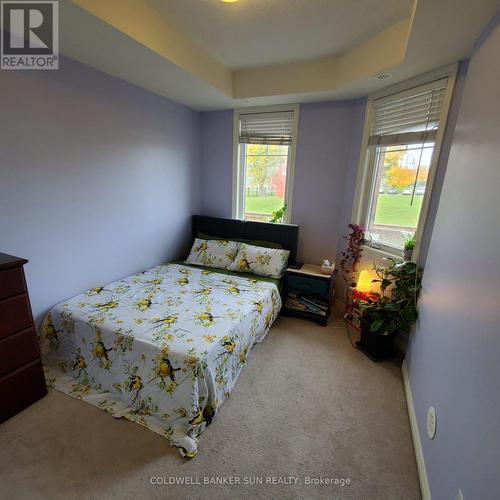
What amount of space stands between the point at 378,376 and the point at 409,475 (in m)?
0.76

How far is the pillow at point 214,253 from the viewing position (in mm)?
3102

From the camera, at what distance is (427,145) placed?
213 cm

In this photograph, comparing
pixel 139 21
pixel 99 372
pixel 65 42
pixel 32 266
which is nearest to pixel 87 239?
pixel 32 266

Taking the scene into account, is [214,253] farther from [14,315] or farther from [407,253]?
[407,253]

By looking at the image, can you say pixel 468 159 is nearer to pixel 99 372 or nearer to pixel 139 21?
pixel 139 21

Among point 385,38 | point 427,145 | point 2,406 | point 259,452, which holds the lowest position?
point 259,452

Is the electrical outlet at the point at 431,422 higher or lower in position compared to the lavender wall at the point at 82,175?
lower

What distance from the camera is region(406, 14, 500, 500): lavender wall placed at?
35.5 inches

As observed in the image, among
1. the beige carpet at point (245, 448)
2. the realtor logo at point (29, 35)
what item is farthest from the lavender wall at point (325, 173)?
the realtor logo at point (29, 35)

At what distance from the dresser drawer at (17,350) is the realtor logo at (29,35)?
1.69m

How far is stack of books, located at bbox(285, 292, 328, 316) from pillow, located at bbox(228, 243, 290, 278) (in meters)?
0.32

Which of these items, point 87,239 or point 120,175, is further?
point 120,175

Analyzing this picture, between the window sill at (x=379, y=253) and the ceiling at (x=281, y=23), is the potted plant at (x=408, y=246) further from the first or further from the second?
the ceiling at (x=281, y=23)

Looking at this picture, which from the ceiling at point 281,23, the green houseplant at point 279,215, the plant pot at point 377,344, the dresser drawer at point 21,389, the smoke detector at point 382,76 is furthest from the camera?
the green houseplant at point 279,215
